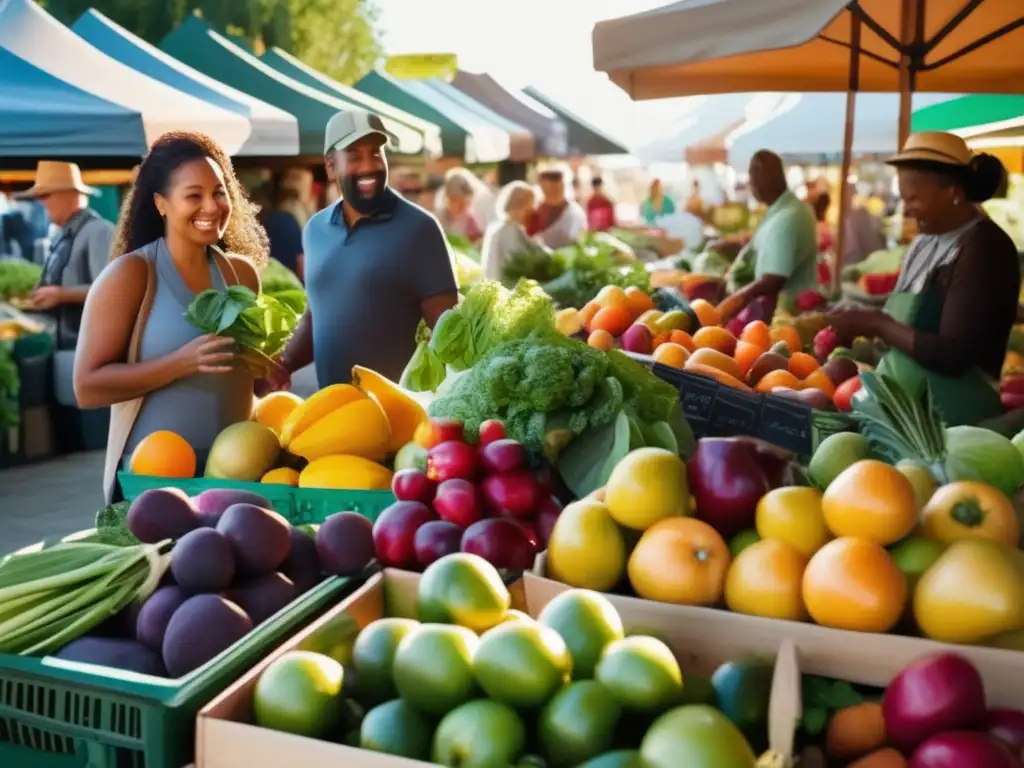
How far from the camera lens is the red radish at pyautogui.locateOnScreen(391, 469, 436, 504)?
2.23 metres

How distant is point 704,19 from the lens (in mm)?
3648

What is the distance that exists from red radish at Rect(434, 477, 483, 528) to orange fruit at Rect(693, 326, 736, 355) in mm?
1880

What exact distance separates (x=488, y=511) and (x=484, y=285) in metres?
0.85

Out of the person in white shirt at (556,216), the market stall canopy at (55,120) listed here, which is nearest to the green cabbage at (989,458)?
the market stall canopy at (55,120)

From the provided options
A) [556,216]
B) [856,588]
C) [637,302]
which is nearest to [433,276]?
[637,302]

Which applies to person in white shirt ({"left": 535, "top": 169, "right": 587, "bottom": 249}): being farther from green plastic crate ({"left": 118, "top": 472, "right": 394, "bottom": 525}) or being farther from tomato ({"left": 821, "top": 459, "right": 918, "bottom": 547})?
tomato ({"left": 821, "top": 459, "right": 918, "bottom": 547})

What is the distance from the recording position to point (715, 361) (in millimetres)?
3527

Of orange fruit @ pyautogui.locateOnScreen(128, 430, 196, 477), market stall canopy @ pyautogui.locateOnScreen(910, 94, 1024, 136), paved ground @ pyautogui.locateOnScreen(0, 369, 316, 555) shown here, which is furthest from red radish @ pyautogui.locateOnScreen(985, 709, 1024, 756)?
market stall canopy @ pyautogui.locateOnScreen(910, 94, 1024, 136)

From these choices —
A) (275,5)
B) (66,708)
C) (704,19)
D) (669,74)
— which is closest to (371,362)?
(704,19)

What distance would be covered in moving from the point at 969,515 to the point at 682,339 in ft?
6.76

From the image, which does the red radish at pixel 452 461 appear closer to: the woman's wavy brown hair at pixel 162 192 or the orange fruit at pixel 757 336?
the woman's wavy brown hair at pixel 162 192

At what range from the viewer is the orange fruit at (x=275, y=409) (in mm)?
3078

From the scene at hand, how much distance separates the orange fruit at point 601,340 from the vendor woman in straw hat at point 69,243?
14.1ft

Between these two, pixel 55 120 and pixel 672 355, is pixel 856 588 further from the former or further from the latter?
pixel 55 120
